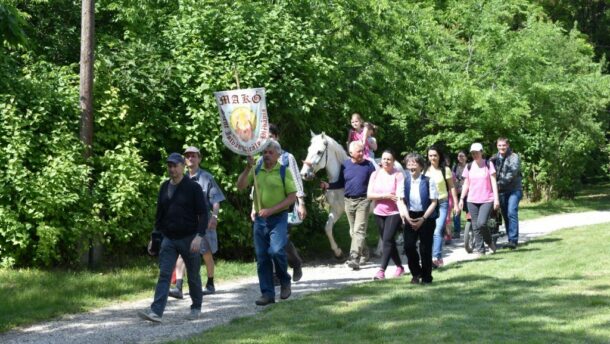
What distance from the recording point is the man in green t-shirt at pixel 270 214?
35.6ft

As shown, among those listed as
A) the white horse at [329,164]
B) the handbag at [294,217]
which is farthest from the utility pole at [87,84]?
the white horse at [329,164]

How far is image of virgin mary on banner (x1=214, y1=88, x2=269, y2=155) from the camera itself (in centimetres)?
1134

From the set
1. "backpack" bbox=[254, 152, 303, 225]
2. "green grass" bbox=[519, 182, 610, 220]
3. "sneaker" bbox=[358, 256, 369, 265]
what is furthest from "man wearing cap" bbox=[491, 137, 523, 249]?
"green grass" bbox=[519, 182, 610, 220]

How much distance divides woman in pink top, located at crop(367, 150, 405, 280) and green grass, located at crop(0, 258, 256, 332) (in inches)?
85.7

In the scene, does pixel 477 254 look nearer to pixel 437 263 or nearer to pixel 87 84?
pixel 437 263

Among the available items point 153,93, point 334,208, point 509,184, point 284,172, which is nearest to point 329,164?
point 334,208

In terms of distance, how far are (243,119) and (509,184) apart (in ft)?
22.7

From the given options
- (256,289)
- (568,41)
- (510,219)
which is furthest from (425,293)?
(568,41)

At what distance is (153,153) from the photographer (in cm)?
1477

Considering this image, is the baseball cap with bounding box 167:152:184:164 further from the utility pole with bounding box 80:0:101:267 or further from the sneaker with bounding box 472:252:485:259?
the sneaker with bounding box 472:252:485:259

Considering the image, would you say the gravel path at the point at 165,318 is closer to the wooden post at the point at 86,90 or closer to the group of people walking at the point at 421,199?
the group of people walking at the point at 421,199

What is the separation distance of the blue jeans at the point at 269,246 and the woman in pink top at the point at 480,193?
18.3ft

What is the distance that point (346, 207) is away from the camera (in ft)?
49.3

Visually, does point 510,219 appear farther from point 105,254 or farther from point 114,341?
point 114,341
